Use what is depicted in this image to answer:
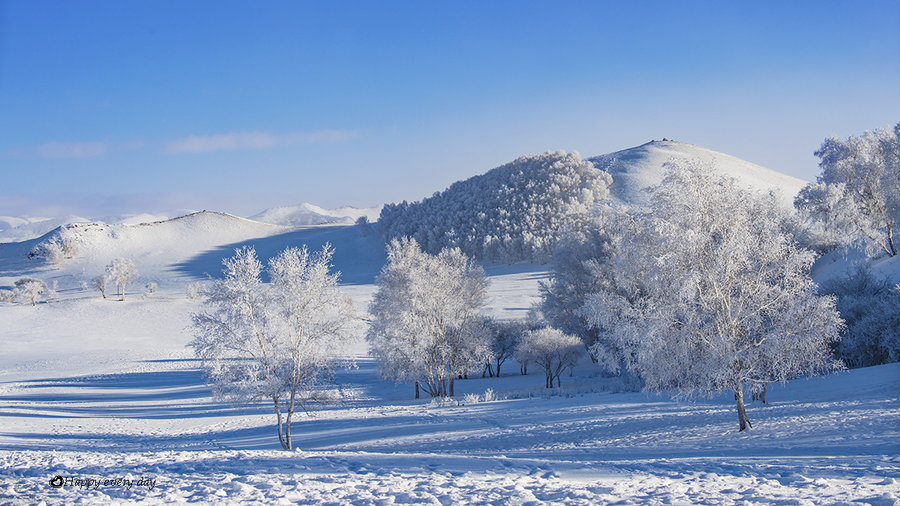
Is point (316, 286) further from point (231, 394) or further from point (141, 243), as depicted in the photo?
point (141, 243)

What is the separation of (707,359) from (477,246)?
70359 mm

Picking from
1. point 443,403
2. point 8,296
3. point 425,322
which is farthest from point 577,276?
point 8,296

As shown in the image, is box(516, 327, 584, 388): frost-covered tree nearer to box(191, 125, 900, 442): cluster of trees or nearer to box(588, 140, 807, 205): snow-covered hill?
box(191, 125, 900, 442): cluster of trees

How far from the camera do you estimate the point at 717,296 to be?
1341cm

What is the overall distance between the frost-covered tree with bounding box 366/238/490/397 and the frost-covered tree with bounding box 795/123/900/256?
2215cm

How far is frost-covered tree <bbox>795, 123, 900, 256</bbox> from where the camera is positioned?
3141cm

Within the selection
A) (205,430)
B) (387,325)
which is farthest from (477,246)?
(205,430)

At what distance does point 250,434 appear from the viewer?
20047mm

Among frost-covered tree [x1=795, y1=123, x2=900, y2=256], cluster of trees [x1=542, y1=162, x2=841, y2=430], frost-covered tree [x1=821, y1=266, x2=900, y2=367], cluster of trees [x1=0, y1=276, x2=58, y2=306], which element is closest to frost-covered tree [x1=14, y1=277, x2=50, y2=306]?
cluster of trees [x1=0, y1=276, x2=58, y2=306]

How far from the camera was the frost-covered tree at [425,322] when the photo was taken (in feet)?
88.9

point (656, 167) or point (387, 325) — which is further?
point (656, 167)

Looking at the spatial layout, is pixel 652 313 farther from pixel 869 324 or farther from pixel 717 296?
pixel 869 324

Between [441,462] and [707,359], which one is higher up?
[707,359]

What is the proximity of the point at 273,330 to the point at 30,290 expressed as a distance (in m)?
57.0
